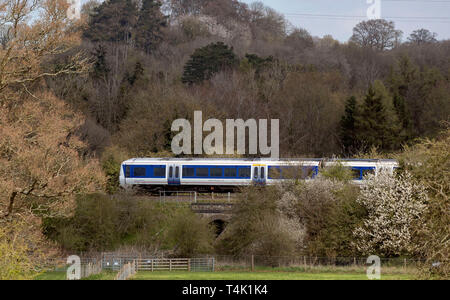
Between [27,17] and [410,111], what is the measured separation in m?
52.1

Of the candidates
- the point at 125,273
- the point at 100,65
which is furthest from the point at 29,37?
the point at 100,65

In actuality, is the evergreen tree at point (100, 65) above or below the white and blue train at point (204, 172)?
above

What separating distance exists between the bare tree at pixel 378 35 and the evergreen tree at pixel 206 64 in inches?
1075

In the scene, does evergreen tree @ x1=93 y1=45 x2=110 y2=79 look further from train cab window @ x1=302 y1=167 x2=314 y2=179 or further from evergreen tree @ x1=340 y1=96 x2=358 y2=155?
train cab window @ x1=302 y1=167 x2=314 y2=179

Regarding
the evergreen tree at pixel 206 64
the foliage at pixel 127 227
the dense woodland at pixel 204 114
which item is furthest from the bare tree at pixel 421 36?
the foliage at pixel 127 227

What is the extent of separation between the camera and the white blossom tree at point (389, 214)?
1176 inches

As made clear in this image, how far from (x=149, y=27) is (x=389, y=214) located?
65.2m

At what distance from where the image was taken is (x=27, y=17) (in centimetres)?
1630

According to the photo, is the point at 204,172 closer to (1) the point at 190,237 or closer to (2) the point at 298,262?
(1) the point at 190,237

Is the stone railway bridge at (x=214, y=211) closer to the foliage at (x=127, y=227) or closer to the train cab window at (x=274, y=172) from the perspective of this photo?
the foliage at (x=127, y=227)

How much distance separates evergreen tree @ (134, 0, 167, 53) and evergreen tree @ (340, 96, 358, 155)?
3912cm

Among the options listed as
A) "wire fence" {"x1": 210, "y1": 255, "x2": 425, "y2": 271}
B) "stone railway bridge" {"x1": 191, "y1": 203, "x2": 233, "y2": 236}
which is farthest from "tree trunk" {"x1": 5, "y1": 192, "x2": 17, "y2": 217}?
"stone railway bridge" {"x1": 191, "y1": 203, "x2": 233, "y2": 236}

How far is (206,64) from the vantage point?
71.6m

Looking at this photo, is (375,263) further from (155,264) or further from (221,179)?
(221,179)
